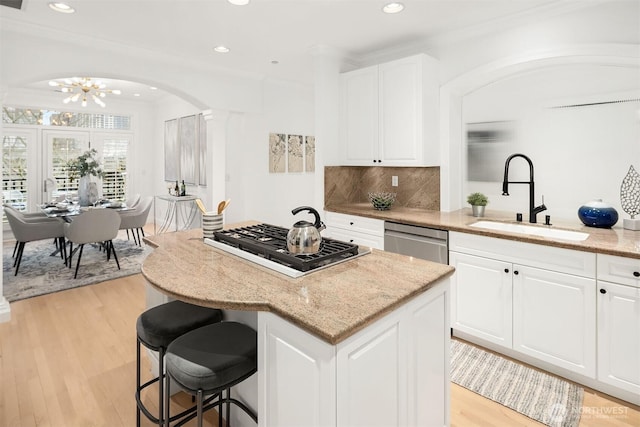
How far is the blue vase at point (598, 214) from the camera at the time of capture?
2.52 m

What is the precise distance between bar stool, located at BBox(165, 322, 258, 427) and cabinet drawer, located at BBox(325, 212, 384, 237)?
1857 mm

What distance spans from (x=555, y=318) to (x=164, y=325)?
7.66 feet

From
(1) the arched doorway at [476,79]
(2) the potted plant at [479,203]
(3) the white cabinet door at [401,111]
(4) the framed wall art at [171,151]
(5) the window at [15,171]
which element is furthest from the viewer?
(4) the framed wall art at [171,151]

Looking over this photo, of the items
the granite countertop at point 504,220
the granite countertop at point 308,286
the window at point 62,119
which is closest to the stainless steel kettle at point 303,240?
the granite countertop at point 308,286

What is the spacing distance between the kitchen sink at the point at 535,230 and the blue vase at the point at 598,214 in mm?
182

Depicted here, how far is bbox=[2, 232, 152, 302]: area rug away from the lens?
13.3ft

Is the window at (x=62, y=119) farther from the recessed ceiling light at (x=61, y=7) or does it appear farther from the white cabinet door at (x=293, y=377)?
the white cabinet door at (x=293, y=377)

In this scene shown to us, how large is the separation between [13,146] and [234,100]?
501 cm

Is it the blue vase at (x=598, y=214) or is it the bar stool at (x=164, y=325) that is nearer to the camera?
the bar stool at (x=164, y=325)

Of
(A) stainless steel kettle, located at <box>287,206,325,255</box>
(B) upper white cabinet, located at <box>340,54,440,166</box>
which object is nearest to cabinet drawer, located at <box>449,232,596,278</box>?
(B) upper white cabinet, located at <box>340,54,440,166</box>

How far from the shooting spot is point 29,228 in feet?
14.9

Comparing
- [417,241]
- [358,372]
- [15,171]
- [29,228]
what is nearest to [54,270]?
[29,228]

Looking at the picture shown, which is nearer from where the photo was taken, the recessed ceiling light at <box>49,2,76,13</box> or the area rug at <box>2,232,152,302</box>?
the recessed ceiling light at <box>49,2,76,13</box>

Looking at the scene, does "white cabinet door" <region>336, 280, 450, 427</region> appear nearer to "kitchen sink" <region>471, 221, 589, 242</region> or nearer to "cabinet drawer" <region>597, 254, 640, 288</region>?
"cabinet drawer" <region>597, 254, 640, 288</region>
